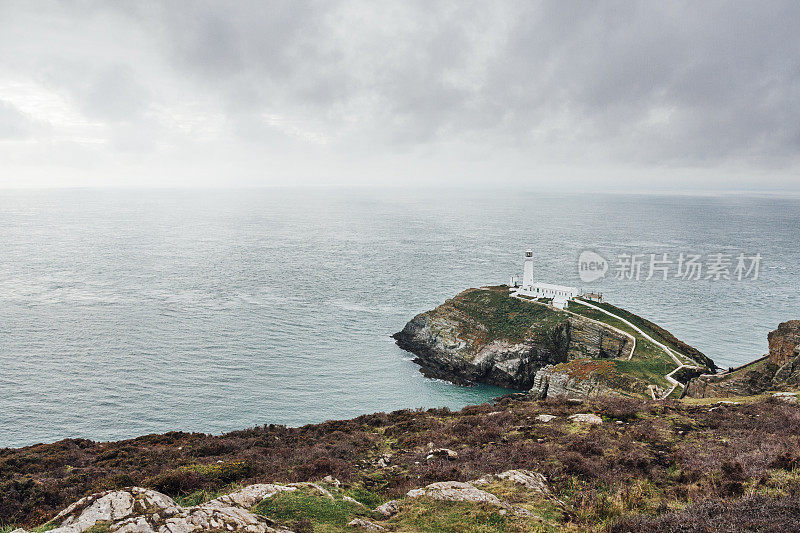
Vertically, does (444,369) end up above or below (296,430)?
below

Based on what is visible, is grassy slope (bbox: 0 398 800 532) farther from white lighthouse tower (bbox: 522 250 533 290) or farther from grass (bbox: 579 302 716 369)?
white lighthouse tower (bbox: 522 250 533 290)

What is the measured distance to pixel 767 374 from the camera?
36688 mm

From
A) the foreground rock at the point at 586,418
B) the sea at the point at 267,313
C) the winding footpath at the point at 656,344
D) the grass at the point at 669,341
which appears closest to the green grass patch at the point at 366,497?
the foreground rock at the point at 586,418

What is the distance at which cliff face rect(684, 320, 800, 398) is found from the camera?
3434cm

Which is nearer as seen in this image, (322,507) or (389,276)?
(322,507)

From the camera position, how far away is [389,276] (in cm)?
10056

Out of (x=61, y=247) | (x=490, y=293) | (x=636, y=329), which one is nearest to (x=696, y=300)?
(x=636, y=329)

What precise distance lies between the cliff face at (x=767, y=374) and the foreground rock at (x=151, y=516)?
3968 centimetres

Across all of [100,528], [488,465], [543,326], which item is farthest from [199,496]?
[543,326]

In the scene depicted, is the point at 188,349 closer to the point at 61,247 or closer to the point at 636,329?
the point at 636,329

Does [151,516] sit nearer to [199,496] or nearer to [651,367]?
[199,496]

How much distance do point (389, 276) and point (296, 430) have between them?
72.0 metres

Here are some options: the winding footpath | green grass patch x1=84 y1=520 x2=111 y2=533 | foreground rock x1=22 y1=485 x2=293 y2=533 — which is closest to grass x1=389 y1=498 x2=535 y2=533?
foreground rock x1=22 y1=485 x2=293 y2=533

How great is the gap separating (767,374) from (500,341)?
29.1m
